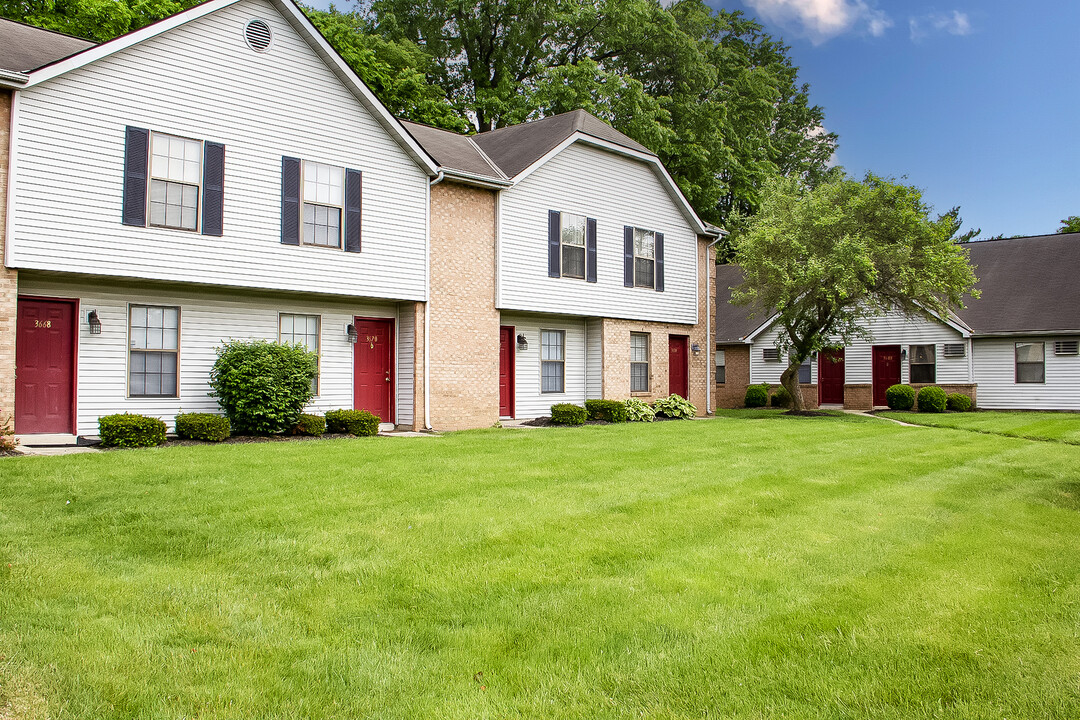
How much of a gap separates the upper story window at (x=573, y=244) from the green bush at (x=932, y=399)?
46.4 ft

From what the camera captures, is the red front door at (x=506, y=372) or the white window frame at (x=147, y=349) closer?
the white window frame at (x=147, y=349)

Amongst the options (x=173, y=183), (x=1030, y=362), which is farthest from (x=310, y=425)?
(x=1030, y=362)

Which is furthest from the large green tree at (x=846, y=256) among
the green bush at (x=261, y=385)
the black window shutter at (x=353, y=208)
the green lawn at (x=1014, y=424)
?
the green bush at (x=261, y=385)

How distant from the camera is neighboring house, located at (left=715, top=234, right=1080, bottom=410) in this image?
2580 centimetres

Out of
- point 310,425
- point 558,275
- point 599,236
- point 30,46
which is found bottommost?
point 310,425

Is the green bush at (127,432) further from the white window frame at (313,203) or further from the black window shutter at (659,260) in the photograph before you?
→ the black window shutter at (659,260)

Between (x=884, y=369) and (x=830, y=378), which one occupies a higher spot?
(x=884, y=369)

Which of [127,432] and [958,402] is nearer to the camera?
[127,432]

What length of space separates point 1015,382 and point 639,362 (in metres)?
14.8

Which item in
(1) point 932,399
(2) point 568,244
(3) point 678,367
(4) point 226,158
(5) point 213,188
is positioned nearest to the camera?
(5) point 213,188

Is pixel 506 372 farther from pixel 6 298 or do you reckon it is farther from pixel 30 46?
pixel 30 46

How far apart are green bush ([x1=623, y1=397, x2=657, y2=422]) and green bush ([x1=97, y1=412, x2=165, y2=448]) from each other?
11.6m

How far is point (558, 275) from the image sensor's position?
61.5 ft

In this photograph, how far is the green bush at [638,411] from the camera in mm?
19781
